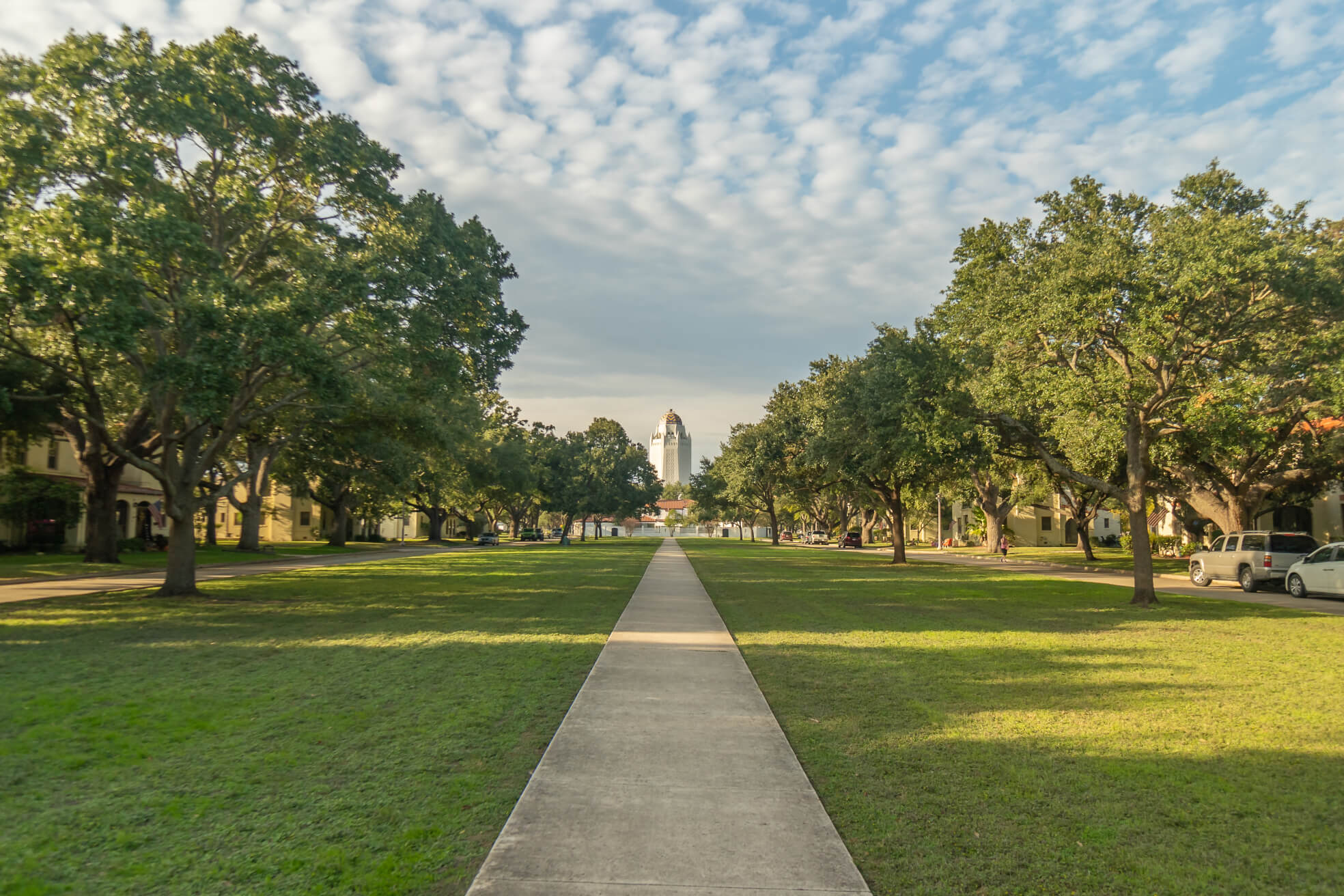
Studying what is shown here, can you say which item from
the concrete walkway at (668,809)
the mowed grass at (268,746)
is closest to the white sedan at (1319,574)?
the mowed grass at (268,746)

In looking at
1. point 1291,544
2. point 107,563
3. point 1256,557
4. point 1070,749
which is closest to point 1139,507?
point 1256,557

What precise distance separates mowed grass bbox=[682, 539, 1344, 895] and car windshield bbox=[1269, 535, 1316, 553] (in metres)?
10.5

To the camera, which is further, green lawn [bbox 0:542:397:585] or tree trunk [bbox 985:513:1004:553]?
tree trunk [bbox 985:513:1004:553]

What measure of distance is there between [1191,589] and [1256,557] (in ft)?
6.41

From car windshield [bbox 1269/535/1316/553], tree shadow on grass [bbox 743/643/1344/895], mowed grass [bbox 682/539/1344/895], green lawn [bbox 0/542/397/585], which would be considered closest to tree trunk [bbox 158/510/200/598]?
green lawn [bbox 0/542/397/585]

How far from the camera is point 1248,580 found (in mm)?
23547

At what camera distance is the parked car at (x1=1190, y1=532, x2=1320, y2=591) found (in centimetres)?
2289

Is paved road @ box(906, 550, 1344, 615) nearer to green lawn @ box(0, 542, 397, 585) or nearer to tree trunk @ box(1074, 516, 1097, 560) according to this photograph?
tree trunk @ box(1074, 516, 1097, 560)

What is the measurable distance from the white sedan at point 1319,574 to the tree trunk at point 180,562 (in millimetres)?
27656

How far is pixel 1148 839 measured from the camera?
461 cm

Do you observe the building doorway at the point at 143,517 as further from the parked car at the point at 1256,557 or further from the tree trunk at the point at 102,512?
the parked car at the point at 1256,557

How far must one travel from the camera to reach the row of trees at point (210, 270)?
1371 centimetres

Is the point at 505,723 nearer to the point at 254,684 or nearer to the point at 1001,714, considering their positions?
the point at 254,684

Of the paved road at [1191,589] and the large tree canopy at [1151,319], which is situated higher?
the large tree canopy at [1151,319]
